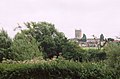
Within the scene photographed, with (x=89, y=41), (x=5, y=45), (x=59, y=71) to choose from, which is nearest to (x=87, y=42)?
(x=89, y=41)

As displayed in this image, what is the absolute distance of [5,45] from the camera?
32.8 m

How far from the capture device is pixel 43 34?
38156 mm

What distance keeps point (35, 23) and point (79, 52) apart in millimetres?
6592

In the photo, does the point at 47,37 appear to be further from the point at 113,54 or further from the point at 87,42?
the point at 87,42

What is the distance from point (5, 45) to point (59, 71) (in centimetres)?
1870

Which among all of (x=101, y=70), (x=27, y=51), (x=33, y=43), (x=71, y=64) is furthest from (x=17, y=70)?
(x=33, y=43)

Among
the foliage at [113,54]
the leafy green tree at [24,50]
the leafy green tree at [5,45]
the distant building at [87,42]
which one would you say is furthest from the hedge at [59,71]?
the distant building at [87,42]

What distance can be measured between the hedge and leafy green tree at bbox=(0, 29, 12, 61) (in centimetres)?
1420

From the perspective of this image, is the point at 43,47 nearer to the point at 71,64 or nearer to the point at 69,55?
the point at 69,55

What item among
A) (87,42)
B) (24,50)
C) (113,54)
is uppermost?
(87,42)

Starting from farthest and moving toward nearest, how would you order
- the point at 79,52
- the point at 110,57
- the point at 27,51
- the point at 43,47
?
the point at 43,47 → the point at 79,52 → the point at 27,51 → the point at 110,57

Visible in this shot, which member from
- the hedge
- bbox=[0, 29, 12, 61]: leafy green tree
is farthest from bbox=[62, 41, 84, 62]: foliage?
the hedge

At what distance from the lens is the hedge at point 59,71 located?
14594mm

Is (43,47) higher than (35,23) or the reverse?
the reverse
